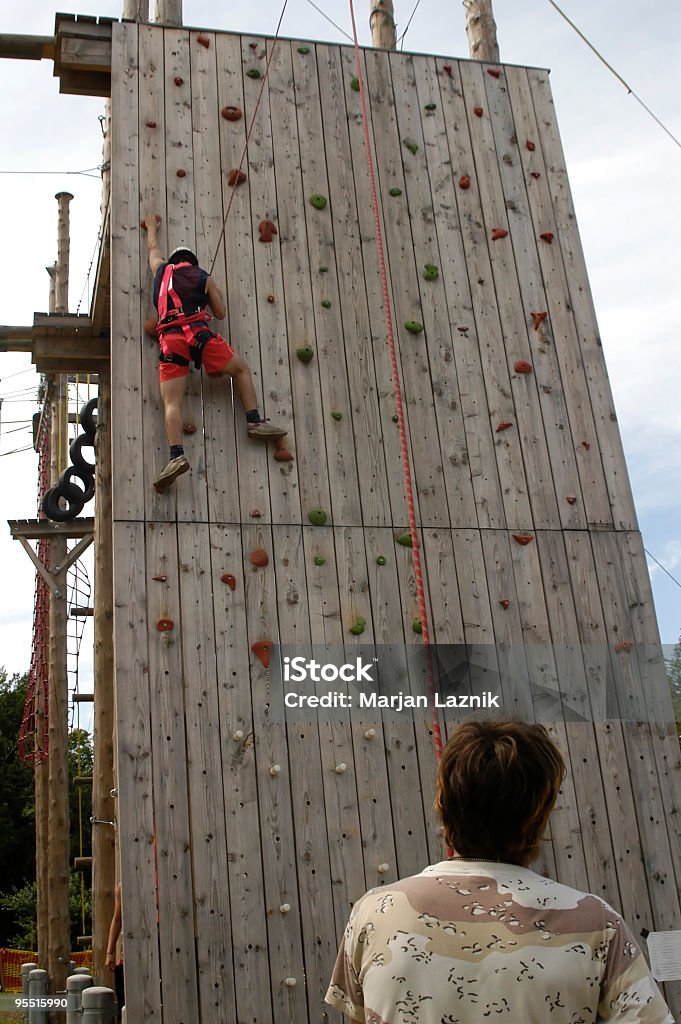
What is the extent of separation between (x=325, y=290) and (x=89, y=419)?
13.7 ft

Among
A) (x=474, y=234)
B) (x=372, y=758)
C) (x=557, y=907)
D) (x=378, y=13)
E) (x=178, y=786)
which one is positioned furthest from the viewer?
(x=378, y=13)

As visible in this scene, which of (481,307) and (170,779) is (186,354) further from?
(170,779)

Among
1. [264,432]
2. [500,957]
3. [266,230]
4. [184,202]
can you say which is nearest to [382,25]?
[266,230]

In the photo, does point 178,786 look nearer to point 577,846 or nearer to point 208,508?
point 208,508

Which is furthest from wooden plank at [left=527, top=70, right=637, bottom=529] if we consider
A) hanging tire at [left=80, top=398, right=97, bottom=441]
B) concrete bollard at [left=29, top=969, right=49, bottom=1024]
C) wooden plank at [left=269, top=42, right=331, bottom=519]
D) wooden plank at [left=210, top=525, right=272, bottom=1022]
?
concrete bollard at [left=29, top=969, right=49, bottom=1024]

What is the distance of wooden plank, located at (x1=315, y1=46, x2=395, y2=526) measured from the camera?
4945 mm

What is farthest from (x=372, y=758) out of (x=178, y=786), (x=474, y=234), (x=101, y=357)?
(x=101, y=357)

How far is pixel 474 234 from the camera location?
220 inches

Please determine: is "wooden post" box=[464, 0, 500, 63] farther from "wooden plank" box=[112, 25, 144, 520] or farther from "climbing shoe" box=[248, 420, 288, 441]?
"climbing shoe" box=[248, 420, 288, 441]

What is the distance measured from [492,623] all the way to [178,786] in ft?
5.21

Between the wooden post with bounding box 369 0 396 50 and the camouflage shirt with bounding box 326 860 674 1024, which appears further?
the wooden post with bounding box 369 0 396 50

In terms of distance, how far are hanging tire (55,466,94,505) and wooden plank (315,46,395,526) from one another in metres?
4.64

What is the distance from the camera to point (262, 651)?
4.47m

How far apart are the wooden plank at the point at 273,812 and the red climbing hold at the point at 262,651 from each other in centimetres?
2
